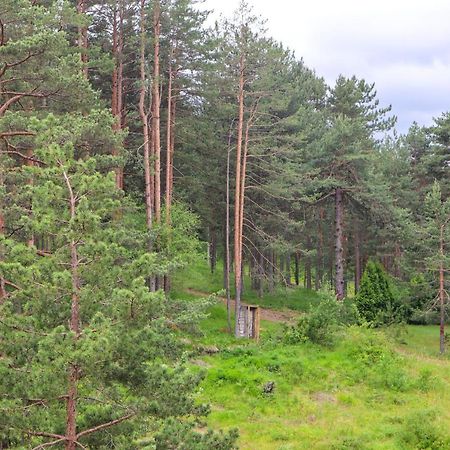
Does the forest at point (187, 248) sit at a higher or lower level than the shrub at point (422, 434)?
higher

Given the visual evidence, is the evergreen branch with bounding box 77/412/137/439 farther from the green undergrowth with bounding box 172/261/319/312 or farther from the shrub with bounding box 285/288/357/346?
the green undergrowth with bounding box 172/261/319/312

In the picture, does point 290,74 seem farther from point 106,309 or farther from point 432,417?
point 106,309

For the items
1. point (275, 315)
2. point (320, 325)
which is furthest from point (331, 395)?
point (275, 315)

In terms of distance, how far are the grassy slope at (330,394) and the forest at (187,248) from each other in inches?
3.1

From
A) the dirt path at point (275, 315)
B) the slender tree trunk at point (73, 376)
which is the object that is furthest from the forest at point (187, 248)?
the dirt path at point (275, 315)

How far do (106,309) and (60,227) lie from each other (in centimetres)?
151

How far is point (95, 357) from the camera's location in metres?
7.32

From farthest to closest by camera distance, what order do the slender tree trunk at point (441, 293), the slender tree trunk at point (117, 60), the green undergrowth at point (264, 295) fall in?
the green undergrowth at point (264, 295)
the slender tree trunk at point (441, 293)
the slender tree trunk at point (117, 60)

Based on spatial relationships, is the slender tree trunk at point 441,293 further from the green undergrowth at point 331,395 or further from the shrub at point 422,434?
the shrub at point 422,434

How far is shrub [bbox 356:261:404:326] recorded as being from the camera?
90.4 ft

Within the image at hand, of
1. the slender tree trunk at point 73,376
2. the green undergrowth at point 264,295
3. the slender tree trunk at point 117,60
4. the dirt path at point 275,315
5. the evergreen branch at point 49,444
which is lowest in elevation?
the dirt path at point 275,315

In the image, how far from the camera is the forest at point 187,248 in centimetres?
809

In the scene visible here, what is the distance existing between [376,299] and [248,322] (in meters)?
8.72

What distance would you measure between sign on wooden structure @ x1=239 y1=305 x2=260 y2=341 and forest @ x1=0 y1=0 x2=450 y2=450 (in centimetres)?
12
